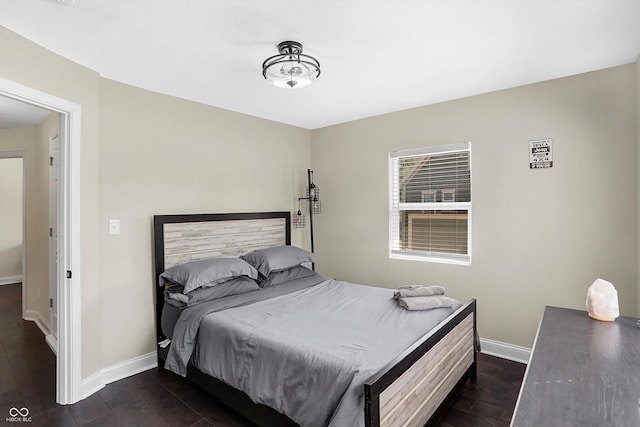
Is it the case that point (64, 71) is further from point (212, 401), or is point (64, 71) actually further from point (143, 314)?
point (212, 401)

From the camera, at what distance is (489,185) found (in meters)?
3.17

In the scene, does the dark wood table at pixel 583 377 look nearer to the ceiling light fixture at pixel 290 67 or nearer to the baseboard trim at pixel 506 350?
the baseboard trim at pixel 506 350

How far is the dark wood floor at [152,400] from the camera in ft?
7.20

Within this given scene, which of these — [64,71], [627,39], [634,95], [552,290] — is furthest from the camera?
[552,290]

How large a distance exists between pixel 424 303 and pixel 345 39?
6.27 feet

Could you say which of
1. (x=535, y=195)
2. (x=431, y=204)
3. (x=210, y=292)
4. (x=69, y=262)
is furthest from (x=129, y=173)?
(x=535, y=195)

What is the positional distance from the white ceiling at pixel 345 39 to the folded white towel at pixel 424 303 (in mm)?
1777

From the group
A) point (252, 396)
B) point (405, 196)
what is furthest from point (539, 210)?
point (252, 396)

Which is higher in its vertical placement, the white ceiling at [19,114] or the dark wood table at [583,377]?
the white ceiling at [19,114]

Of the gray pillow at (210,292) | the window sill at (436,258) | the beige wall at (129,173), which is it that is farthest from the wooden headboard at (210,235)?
the window sill at (436,258)

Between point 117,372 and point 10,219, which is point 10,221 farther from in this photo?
point 117,372

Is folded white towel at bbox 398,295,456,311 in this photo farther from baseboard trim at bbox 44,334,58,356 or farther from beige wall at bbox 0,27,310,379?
baseboard trim at bbox 44,334,58,356

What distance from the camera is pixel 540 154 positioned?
2.90m

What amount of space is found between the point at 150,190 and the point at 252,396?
199cm
